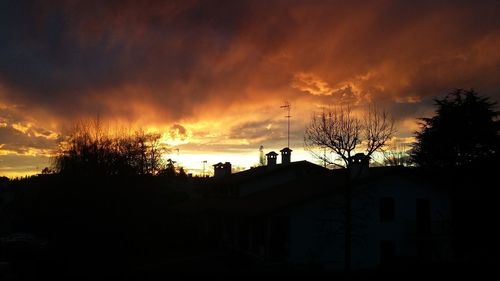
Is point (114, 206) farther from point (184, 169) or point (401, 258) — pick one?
point (184, 169)

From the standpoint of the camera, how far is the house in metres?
28.9

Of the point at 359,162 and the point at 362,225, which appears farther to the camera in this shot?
the point at 359,162

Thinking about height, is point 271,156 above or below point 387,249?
above

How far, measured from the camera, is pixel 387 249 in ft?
100

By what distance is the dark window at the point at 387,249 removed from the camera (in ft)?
99.6

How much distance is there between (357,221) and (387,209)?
2.27 meters

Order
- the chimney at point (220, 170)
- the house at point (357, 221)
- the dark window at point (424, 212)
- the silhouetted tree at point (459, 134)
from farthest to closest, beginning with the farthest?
1. the chimney at point (220, 170)
2. the silhouetted tree at point (459, 134)
3. the dark window at point (424, 212)
4. the house at point (357, 221)

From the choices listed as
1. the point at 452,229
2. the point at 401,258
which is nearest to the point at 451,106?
the point at 452,229

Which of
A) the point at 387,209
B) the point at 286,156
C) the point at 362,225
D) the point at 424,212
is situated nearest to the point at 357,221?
the point at 362,225

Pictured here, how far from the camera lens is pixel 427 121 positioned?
156 ft

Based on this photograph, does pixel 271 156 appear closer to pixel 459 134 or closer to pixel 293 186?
pixel 293 186

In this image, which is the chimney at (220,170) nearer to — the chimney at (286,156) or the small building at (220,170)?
the small building at (220,170)

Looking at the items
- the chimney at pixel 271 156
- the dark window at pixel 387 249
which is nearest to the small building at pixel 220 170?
the chimney at pixel 271 156

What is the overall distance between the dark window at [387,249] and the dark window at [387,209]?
4.86 ft
